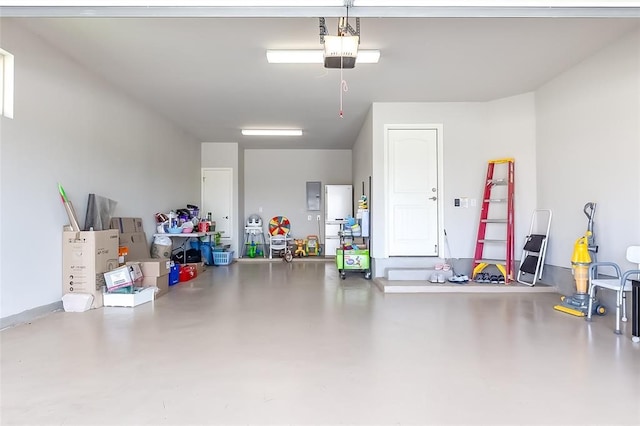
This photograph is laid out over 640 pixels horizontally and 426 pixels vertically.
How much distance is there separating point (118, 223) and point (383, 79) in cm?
439

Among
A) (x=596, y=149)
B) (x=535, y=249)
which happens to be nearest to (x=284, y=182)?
(x=535, y=249)

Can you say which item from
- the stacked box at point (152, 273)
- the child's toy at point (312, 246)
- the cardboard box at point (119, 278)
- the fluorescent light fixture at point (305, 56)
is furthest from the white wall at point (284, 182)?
the fluorescent light fixture at point (305, 56)

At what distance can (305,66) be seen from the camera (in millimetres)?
4613

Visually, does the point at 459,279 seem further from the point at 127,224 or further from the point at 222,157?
the point at 222,157

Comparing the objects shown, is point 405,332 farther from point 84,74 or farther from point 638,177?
point 84,74

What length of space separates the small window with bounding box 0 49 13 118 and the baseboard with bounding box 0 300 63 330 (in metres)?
1.99

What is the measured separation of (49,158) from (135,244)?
2.03 metres

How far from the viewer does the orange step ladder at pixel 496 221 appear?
18.7 ft

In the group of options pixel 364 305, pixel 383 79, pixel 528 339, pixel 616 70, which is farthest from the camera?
pixel 383 79

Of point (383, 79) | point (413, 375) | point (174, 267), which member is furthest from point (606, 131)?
point (174, 267)

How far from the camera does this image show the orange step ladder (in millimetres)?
5707

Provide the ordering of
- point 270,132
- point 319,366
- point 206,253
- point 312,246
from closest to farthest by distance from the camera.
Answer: point 319,366, point 270,132, point 206,253, point 312,246

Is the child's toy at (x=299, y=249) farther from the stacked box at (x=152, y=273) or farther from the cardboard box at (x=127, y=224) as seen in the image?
the stacked box at (x=152, y=273)

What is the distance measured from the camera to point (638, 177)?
12.5ft
